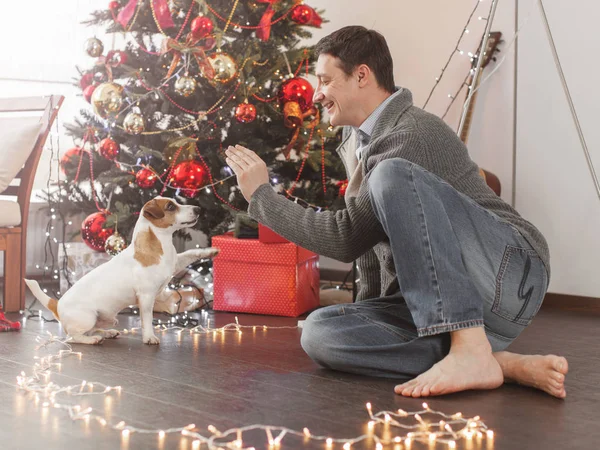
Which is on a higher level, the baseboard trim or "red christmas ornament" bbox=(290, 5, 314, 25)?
"red christmas ornament" bbox=(290, 5, 314, 25)

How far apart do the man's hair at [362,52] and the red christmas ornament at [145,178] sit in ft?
4.77

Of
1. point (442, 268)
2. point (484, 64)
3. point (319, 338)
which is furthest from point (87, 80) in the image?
point (442, 268)

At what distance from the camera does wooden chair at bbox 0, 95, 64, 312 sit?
2984mm

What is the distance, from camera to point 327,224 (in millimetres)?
1770

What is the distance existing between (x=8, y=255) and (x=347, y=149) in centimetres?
155

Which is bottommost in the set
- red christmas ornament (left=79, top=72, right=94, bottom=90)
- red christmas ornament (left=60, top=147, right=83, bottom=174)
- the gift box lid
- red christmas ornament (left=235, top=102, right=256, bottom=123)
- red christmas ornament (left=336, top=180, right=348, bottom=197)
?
the gift box lid

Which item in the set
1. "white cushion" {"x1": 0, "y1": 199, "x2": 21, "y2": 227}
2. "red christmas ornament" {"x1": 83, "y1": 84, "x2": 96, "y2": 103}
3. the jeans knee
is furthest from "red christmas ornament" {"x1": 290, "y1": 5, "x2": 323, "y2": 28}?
the jeans knee

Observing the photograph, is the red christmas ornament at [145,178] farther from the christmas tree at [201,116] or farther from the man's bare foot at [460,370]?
the man's bare foot at [460,370]

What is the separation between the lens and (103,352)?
7.24 ft

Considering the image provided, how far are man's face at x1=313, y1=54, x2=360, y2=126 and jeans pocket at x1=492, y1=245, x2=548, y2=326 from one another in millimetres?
524

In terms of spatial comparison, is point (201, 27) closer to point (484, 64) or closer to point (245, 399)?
point (484, 64)

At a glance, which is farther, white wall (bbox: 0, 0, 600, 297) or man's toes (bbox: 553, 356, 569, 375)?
white wall (bbox: 0, 0, 600, 297)

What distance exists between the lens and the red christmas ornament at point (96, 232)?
3.22 meters

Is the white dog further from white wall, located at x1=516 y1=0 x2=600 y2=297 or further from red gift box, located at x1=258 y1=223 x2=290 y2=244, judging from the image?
white wall, located at x1=516 y1=0 x2=600 y2=297
